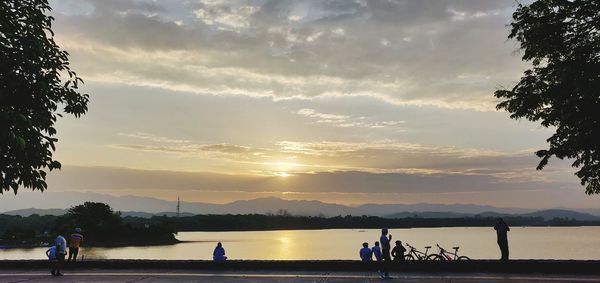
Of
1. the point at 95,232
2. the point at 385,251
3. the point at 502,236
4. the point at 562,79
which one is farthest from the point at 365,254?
the point at 95,232

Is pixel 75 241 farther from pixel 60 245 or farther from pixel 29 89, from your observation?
pixel 29 89

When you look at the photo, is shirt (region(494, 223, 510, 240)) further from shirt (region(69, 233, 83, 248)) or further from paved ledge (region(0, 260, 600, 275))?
shirt (region(69, 233, 83, 248))

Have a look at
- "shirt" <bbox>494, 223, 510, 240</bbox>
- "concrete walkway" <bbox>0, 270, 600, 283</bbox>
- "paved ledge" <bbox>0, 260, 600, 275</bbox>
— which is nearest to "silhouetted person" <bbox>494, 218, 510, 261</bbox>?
"shirt" <bbox>494, 223, 510, 240</bbox>

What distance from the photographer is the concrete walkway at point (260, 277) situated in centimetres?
1580

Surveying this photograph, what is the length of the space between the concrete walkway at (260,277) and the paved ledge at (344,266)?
636 mm

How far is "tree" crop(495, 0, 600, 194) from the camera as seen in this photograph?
1573 cm

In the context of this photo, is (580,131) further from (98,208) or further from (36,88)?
(98,208)

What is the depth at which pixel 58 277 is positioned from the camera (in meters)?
17.0

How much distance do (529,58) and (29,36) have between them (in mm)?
16499

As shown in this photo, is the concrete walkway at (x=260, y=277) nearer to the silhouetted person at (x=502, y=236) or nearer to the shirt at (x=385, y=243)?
the shirt at (x=385, y=243)

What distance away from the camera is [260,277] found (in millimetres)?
16750

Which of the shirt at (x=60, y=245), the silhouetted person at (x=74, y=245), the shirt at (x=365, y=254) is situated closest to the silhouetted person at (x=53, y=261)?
the shirt at (x=60, y=245)

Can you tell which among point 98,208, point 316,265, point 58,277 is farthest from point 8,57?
point 98,208

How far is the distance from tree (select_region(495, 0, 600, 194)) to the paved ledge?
3.70 m
